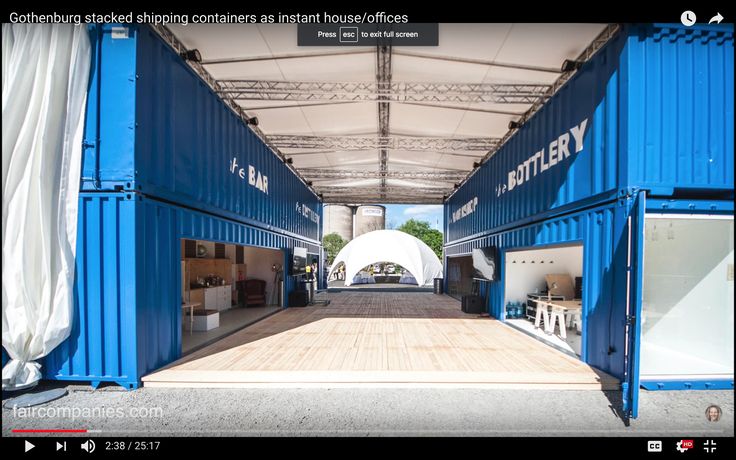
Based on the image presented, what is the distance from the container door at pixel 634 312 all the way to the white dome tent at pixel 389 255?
580 inches

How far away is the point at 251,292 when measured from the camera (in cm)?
1127

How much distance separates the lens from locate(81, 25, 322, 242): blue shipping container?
176 inches

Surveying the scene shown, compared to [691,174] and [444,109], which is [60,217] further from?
[691,174]

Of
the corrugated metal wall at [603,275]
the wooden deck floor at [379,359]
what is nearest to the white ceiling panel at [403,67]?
the corrugated metal wall at [603,275]

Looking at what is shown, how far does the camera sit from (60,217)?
14.1ft

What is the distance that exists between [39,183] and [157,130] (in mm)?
1542

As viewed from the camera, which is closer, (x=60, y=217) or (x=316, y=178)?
(x=60, y=217)

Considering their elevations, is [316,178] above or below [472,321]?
above

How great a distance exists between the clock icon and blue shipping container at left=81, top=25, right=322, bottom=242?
7243mm

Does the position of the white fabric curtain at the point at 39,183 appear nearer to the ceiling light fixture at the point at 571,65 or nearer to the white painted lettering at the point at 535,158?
the ceiling light fixture at the point at 571,65

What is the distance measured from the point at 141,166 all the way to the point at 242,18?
2.41 metres

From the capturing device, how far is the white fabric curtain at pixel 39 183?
4.08 meters
